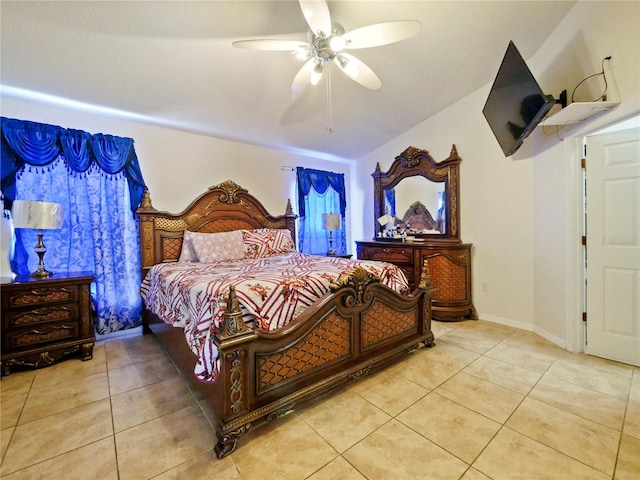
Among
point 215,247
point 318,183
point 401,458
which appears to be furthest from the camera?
point 318,183

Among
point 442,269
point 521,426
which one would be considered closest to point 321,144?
point 442,269

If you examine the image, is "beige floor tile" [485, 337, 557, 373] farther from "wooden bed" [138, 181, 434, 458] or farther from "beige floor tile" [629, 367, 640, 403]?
"wooden bed" [138, 181, 434, 458]

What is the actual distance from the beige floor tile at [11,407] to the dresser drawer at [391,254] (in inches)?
145

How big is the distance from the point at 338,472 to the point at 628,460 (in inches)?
55.6

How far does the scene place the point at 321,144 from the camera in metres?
4.41

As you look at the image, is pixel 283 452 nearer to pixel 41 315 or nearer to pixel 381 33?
pixel 41 315

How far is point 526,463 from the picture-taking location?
136 centimetres

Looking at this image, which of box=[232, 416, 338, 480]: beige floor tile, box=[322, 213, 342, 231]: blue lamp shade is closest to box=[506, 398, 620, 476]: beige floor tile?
box=[232, 416, 338, 480]: beige floor tile

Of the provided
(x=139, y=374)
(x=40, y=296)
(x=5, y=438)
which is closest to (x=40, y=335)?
(x=40, y=296)

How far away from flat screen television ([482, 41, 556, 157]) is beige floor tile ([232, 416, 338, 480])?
261 cm

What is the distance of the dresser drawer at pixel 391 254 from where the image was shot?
372 cm

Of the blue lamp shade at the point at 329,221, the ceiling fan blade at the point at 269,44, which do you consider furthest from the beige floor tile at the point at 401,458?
the blue lamp shade at the point at 329,221

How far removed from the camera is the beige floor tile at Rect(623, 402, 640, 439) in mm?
1540

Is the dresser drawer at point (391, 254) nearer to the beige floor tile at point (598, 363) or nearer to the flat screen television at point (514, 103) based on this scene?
the flat screen television at point (514, 103)
